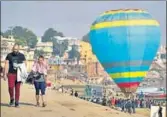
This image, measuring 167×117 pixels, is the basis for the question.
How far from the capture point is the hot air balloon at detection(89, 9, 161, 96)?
3697cm

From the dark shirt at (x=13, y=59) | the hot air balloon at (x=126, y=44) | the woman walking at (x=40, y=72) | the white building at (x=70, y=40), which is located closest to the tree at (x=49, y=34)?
the white building at (x=70, y=40)

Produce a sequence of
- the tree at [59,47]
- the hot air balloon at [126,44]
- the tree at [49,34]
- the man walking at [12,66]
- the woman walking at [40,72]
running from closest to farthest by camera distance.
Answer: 1. the man walking at [12,66]
2. the woman walking at [40,72]
3. the hot air balloon at [126,44]
4. the tree at [59,47]
5. the tree at [49,34]

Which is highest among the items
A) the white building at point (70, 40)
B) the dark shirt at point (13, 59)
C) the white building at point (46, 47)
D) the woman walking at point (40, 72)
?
the white building at point (70, 40)

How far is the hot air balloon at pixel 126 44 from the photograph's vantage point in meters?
37.0

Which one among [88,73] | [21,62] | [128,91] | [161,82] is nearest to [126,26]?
[128,91]

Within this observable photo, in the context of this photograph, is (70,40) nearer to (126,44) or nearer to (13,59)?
(126,44)

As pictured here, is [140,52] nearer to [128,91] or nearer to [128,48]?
[128,48]

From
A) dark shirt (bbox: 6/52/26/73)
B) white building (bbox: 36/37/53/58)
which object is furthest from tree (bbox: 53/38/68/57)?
dark shirt (bbox: 6/52/26/73)

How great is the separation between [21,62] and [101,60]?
2877 centimetres

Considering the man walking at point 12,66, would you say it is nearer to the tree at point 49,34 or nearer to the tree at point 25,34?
the tree at point 25,34

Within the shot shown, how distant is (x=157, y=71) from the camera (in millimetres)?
140375

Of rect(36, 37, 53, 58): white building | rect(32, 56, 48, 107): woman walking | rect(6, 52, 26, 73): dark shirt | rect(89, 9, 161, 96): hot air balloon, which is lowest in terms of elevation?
rect(32, 56, 48, 107): woman walking

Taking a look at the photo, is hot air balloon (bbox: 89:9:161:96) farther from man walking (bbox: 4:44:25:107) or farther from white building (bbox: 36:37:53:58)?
white building (bbox: 36:37:53:58)

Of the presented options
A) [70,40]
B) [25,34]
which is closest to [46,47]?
[25,34]
